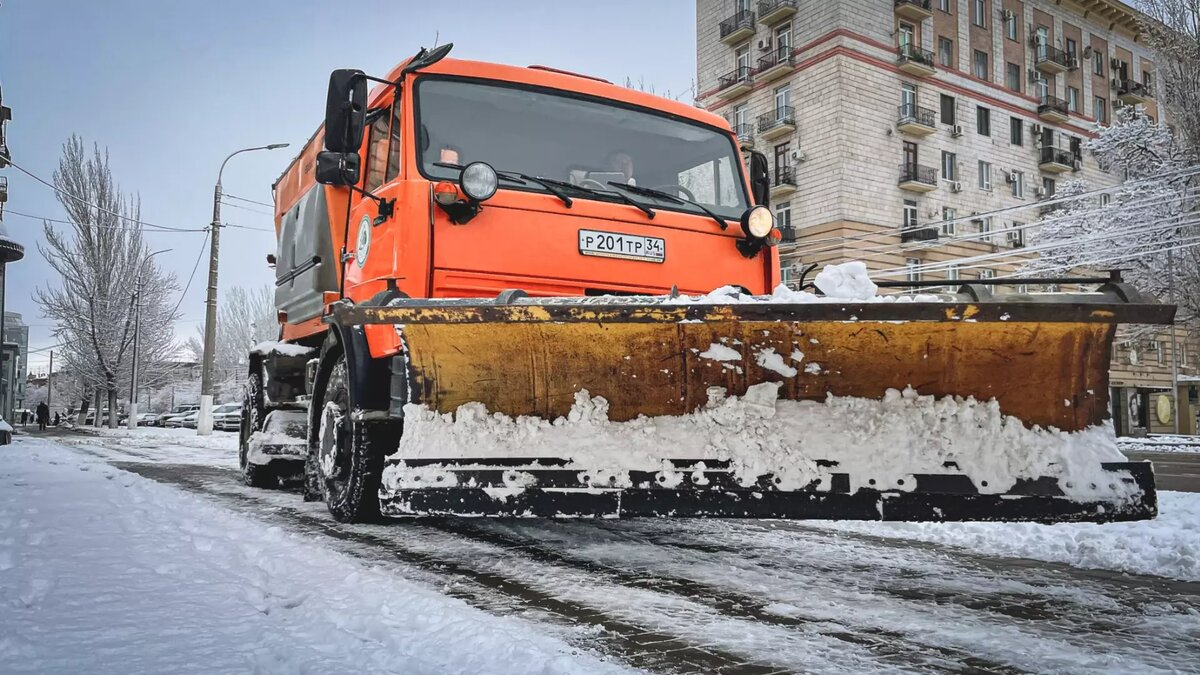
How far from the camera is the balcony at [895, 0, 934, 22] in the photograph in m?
31.2

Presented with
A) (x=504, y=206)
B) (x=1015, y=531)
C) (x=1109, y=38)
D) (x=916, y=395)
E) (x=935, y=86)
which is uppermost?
(x=1109, y=38)

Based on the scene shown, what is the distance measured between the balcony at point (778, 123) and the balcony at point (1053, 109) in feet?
43.7

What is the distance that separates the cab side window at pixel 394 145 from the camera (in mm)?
4609

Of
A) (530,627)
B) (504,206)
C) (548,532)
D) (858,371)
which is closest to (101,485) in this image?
(548,532)

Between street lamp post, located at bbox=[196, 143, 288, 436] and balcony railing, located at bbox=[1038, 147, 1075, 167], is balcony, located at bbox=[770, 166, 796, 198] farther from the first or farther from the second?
street lamp post, located at bbox=[196, 143, 288, 436]

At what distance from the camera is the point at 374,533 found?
4.94m

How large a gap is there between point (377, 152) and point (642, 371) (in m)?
2.32

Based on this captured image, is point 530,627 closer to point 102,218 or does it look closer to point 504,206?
point 504,206

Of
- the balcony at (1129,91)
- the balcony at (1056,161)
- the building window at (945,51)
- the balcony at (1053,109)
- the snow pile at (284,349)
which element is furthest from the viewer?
the balcony at (1129,91)

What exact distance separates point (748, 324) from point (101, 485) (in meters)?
6.36

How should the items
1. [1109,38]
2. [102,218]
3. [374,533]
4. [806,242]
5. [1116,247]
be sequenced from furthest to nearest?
[1109,38] < [102,218] < [806,242] < [1116,247] < [374,533]

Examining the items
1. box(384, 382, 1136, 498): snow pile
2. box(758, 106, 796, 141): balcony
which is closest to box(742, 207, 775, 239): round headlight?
box(384, 382, 1136, 498): snow pile

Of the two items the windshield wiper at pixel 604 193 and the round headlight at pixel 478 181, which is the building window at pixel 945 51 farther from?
the round headlight at pixel 478 181

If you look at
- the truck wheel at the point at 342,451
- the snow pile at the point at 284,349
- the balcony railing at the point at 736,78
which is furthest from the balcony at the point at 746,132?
the truck wheel at the point at 342,451
